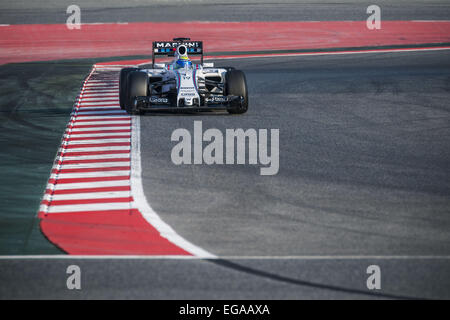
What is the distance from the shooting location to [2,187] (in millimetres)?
11312

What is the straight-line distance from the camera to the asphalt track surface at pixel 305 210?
7242 millimetres

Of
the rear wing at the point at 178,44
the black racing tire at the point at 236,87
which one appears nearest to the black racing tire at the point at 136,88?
the rear wing at the point at 178,44

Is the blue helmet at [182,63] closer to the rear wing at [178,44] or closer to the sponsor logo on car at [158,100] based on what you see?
the rear wing at [178,44]

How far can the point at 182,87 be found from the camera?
50.4ft

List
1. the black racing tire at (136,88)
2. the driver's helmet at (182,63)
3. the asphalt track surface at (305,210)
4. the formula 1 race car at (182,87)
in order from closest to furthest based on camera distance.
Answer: the asphalt track surface at (305,210) < the formula 1 race car at (182,87) < the black racing tire at (136,88) < the driver's helmet at (182,63)

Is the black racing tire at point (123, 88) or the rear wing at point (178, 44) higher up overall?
the rear wing at point (178, 44)

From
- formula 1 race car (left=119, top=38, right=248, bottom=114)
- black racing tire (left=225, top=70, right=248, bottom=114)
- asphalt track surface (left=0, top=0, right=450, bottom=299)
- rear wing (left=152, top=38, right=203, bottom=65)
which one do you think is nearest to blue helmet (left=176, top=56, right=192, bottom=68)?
formula 1 race car (left=119, top=38, right=248, bottom=114)

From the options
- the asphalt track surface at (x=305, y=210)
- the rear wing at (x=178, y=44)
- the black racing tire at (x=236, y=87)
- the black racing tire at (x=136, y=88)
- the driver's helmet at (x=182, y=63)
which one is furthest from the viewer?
the rear wing at (x=178, y=44)

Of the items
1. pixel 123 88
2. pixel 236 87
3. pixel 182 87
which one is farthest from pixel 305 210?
pixel 123 88

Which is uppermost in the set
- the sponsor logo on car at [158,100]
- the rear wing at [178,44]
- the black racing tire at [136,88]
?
the rear wing at [178,44]

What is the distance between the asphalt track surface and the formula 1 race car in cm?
43

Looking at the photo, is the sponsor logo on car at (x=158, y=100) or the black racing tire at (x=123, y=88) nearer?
the sponsor logo on car at (x=158, y=100)

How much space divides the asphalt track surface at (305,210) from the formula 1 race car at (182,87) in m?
0.43
